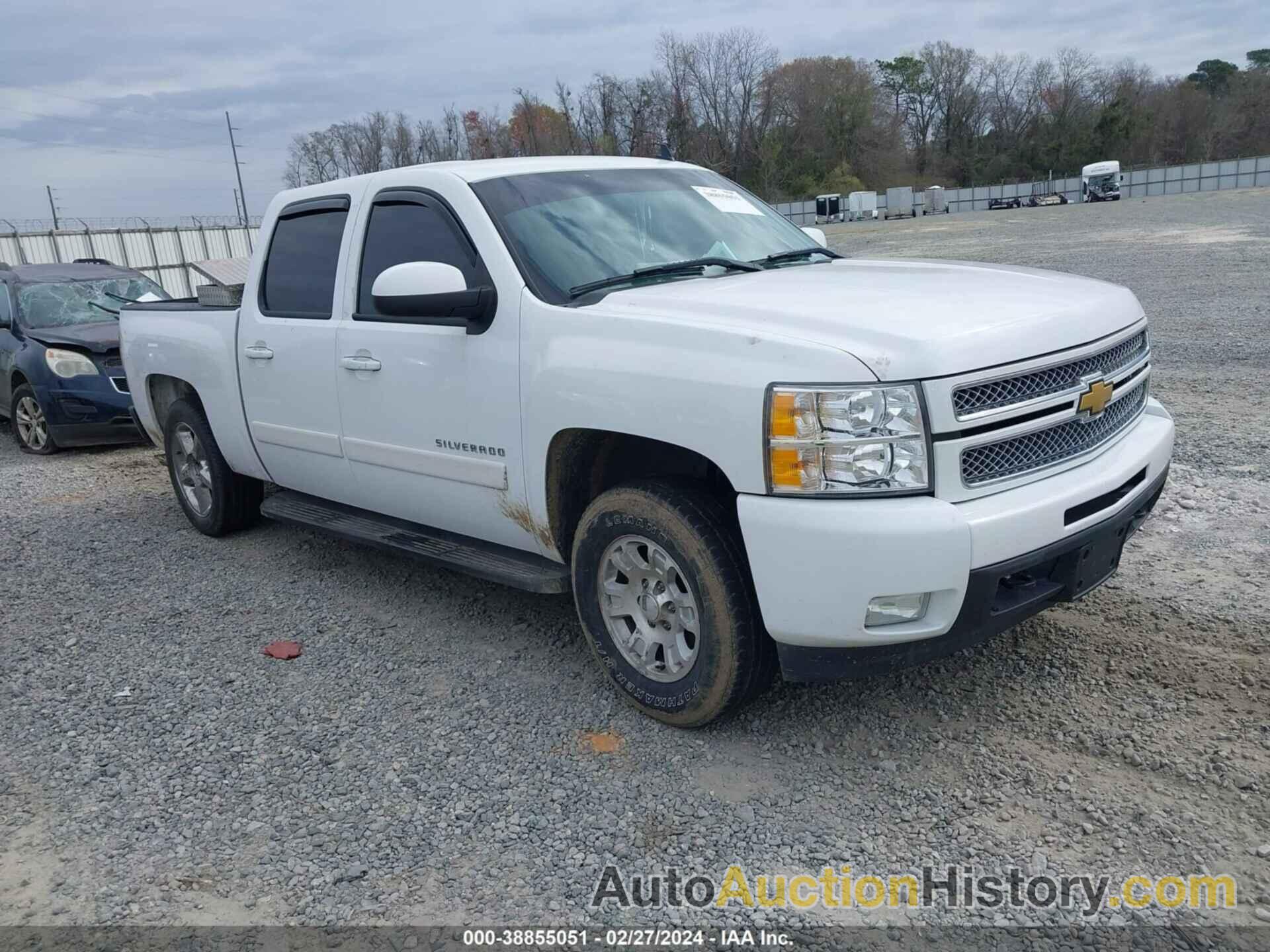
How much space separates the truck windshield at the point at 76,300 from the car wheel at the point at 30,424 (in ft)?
2.33

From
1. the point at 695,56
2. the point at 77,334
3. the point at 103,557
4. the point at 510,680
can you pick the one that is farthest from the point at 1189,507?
the point at 695,56

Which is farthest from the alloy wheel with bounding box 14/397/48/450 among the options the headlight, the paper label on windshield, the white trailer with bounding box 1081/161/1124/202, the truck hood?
the white trailer with bounding box 1081/161/1124/202

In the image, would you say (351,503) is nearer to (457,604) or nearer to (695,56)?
(457,604)

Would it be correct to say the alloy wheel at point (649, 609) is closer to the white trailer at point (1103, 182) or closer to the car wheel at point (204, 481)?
the car wheel at point (204, 481)

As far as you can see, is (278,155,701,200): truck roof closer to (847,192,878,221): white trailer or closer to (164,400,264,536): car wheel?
(164,400,264,536): car wheel

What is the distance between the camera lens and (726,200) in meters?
4.83

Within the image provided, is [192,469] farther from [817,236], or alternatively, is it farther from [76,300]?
[76,300]

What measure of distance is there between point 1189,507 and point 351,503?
435 cm

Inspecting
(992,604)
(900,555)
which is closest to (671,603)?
(900,555)

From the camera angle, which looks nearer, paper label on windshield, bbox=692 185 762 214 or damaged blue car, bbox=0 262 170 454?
paper label on windshield, bbox=692 185 762 214

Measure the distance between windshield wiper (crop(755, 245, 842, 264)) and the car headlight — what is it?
1.62m

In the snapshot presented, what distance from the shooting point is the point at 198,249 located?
128ft

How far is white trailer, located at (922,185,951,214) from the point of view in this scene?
73.1m

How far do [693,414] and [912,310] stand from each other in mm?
762
